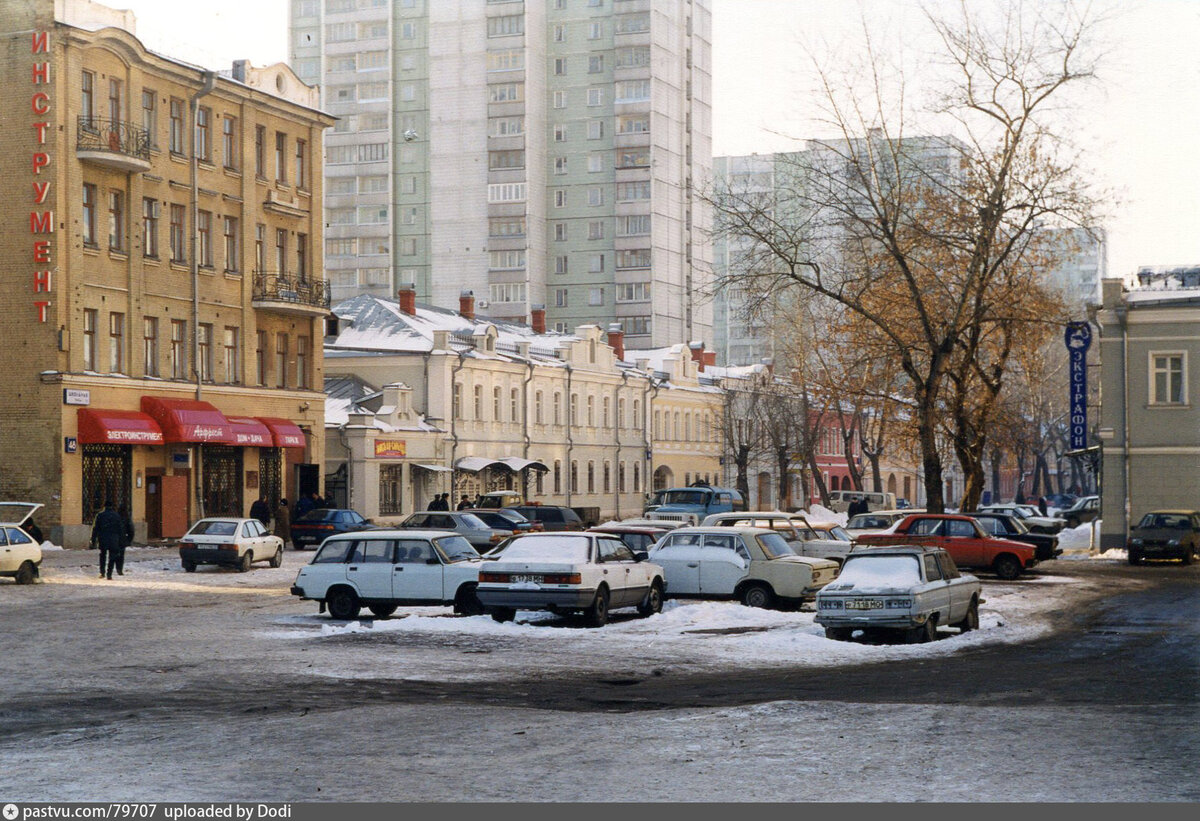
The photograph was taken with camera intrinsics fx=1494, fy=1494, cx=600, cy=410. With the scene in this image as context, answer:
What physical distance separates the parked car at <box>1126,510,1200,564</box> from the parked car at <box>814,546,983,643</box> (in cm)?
2454

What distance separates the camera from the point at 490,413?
2734 inches

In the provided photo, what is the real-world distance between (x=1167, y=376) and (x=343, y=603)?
113ft

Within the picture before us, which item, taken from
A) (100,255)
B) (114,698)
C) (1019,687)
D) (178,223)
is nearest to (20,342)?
(100,255)

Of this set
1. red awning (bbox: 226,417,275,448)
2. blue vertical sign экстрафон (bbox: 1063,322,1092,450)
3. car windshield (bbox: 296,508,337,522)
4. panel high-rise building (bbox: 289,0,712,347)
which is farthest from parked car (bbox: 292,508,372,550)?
panel high-rise building (bbox: 289,0,712,347)

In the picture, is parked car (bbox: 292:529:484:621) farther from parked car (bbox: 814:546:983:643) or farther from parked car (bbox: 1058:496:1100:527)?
parked car (bbox: 1058:496:1100:527)

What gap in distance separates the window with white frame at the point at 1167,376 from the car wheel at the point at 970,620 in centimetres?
2956

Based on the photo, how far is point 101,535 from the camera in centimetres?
3434

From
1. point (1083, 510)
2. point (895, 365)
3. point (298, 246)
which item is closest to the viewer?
point (895, 365)

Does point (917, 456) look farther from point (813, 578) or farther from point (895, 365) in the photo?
point (813, 578)

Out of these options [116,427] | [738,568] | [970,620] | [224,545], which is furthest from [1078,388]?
[116,427]

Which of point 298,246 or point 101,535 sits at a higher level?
point 298,246

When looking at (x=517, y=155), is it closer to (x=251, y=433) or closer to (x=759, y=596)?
(x=251, y=433)

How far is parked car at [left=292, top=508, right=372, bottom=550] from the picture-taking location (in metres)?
48.3

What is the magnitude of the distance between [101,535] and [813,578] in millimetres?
17165
